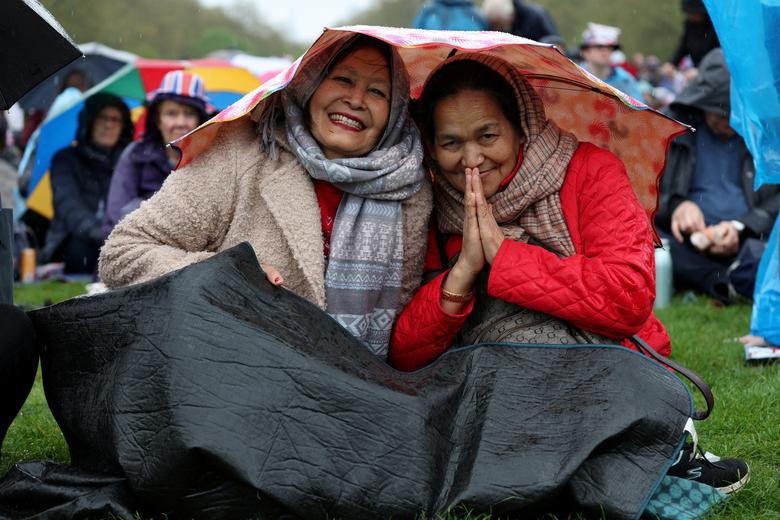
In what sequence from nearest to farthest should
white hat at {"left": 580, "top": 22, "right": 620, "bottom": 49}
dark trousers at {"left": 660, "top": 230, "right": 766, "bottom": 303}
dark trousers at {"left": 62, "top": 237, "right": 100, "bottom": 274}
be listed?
dark trousers at {"left": 660, "top": 230, "right": 766, "bottom": 303} < dark trousers at {"left": 62, "top": 237, "right": 100, "bottom": 274} < white hat at {"left": 580, "top": 22, "right": 620, "bottom": 49}

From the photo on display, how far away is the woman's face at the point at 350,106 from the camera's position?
133 inches

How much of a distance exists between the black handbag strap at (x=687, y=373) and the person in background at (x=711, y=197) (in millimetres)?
3925

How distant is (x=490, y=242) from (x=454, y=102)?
0.56 metres

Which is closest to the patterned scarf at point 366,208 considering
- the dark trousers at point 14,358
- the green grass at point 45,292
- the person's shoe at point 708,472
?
the dark trousers at point 14,358

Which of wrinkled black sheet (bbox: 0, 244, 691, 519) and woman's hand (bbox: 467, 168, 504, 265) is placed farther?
woman's hand (bbox: 467, 168, 504, 265)

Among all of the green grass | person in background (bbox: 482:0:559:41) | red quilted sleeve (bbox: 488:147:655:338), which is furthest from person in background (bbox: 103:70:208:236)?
red quilted sleeve (bbox: 488:147:655:338)

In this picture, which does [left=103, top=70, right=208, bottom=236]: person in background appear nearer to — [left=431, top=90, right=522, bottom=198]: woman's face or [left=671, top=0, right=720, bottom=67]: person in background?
[left=431, top=90, right=522, bottom=198]: woman's face

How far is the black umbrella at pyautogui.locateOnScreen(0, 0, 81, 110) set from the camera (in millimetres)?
3102

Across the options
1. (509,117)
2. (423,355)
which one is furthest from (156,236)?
(509,117)

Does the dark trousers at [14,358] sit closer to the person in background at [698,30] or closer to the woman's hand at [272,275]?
the woman's hand at [272,275]

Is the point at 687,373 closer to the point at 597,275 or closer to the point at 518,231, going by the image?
the point at 597,275

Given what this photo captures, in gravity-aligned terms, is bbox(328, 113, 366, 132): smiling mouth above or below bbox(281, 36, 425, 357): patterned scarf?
above

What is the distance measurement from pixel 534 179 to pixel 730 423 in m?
1.36

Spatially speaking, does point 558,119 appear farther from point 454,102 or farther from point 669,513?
point 669,513
